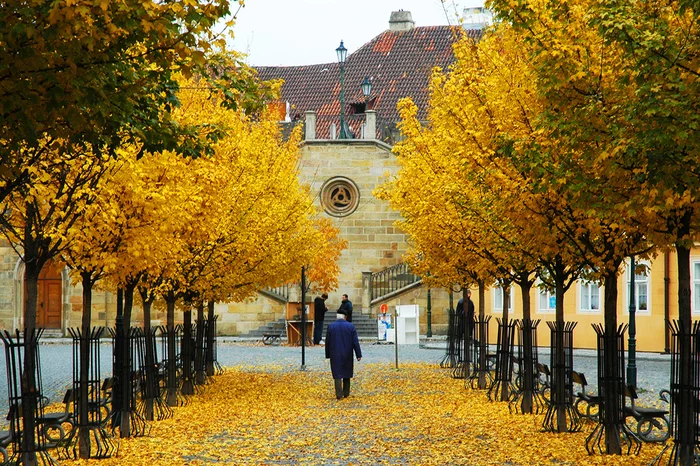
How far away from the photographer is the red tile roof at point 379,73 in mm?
58312

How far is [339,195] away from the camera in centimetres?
4572

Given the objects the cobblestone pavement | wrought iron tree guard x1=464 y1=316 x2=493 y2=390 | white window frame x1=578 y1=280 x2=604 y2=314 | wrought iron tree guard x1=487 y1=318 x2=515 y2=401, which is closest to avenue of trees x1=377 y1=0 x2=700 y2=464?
wrought iron tree guard x1=487 y1=318 x2=515 y2=401

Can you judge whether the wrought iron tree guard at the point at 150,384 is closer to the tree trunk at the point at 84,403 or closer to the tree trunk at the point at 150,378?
the tree trunk at the point at 150,378

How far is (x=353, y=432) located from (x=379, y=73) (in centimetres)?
4766

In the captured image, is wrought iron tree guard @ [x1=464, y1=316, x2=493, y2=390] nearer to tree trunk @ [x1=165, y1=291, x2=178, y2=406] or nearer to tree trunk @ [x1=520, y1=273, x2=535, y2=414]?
tree trunk @ [x1=520, y1=273, x2=535, y2=414]

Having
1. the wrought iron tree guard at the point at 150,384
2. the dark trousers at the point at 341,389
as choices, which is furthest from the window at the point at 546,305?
the wrought iron tree guard at the point at 150,384

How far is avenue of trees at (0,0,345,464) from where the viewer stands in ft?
25.2

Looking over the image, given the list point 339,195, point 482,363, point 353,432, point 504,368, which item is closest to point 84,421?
point 353,432

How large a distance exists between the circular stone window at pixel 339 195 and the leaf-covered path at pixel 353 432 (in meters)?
24.4

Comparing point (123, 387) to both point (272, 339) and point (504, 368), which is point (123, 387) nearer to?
point (504, 368)

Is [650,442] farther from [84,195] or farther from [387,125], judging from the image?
[387,125]

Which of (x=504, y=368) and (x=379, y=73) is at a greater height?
(x=379, y=73)

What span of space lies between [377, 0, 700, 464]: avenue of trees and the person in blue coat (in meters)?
3.61

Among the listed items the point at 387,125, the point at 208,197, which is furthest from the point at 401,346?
the point at 208,197
